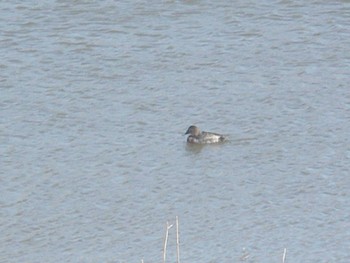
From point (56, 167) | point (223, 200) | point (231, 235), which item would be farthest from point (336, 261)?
point (56, 167)

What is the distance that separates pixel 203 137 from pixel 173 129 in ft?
1.89

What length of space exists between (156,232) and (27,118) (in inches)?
127

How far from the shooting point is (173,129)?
13078 mm

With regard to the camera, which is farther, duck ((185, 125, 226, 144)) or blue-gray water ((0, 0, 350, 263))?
duck ((185, 125, 226, 144))

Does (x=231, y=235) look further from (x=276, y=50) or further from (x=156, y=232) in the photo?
(x=276, y=50)

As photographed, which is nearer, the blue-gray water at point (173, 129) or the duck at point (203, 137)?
the blue-gray water at point (173, 129)

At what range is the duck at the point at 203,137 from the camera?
12.5 meters

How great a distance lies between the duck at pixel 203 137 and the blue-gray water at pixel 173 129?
0.25 feet

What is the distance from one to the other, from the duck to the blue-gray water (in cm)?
8

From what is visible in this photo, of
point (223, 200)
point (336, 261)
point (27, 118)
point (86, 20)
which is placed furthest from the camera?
point (86, 20)

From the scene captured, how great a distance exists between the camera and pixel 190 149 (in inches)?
495

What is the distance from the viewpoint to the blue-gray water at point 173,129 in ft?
33.8

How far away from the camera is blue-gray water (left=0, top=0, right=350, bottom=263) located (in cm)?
1030

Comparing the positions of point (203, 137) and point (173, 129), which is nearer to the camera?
point (203, 137)
